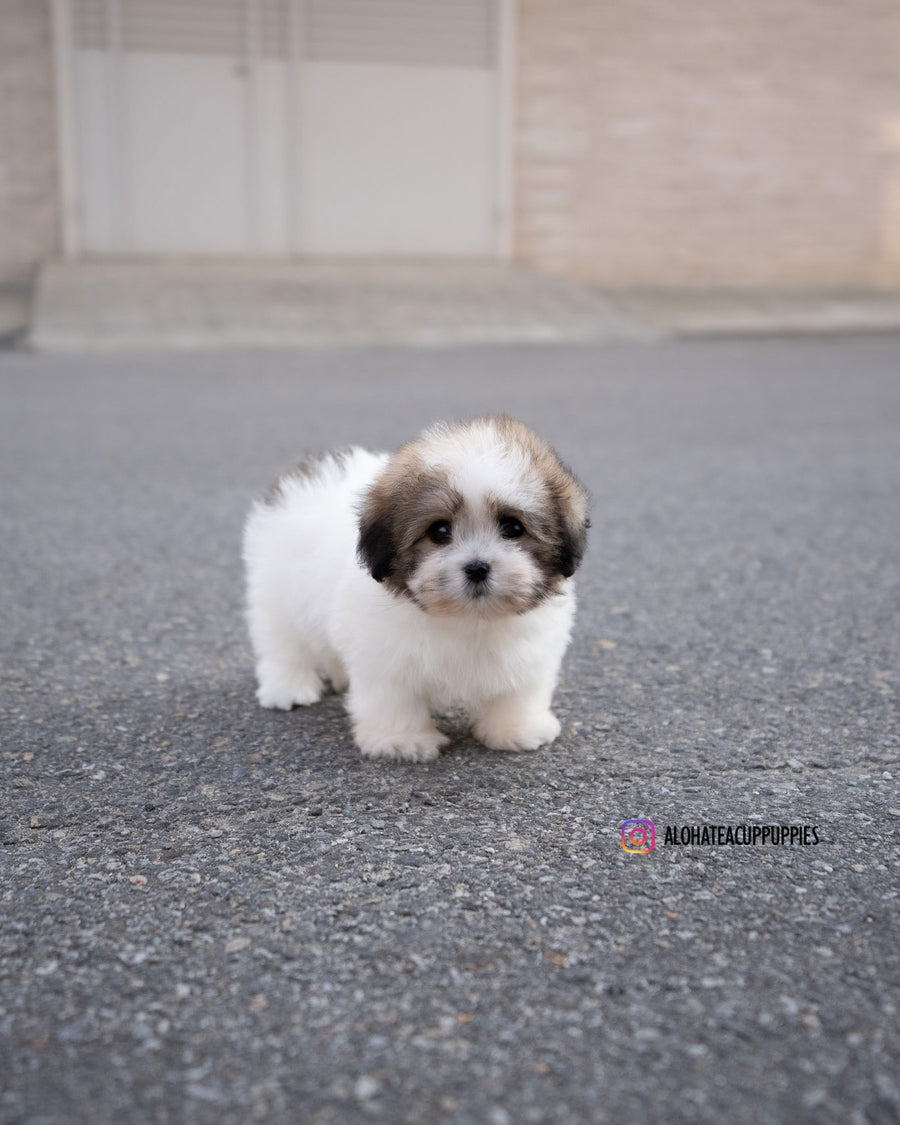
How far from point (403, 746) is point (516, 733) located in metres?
0.27

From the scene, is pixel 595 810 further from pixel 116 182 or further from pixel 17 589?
pixel 116 182

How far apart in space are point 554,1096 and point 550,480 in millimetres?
1221

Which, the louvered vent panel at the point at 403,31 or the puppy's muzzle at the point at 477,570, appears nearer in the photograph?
the puppy's muzzle at the point at 477,570

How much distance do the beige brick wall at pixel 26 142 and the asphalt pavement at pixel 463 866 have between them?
945cm

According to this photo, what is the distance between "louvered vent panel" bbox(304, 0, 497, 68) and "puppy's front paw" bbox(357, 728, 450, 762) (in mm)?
12512

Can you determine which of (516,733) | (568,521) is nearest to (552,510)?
(568,521)

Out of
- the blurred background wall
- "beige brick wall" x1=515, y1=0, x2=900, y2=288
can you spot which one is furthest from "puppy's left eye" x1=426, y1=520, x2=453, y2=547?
"beige brick wall" x1=515, y1=0, x2=900, y2=288

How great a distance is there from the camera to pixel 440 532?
2.30m

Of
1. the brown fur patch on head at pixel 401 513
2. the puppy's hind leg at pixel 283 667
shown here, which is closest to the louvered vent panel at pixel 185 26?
the puppy's hind leg at pixel 283 667

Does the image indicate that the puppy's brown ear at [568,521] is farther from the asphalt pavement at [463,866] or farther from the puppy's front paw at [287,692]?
the puppy's front paw at [287,692]

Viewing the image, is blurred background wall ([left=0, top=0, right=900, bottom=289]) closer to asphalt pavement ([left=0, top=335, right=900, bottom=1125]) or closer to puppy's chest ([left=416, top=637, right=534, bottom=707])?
asphalt pavement ([left=0, top=335, right=900, bottom=1125])

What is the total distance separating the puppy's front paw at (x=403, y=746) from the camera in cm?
258

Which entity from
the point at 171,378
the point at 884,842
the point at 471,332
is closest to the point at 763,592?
the point at 884,842

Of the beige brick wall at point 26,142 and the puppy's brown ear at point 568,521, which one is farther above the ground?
the beige brick wall at point 26,142
